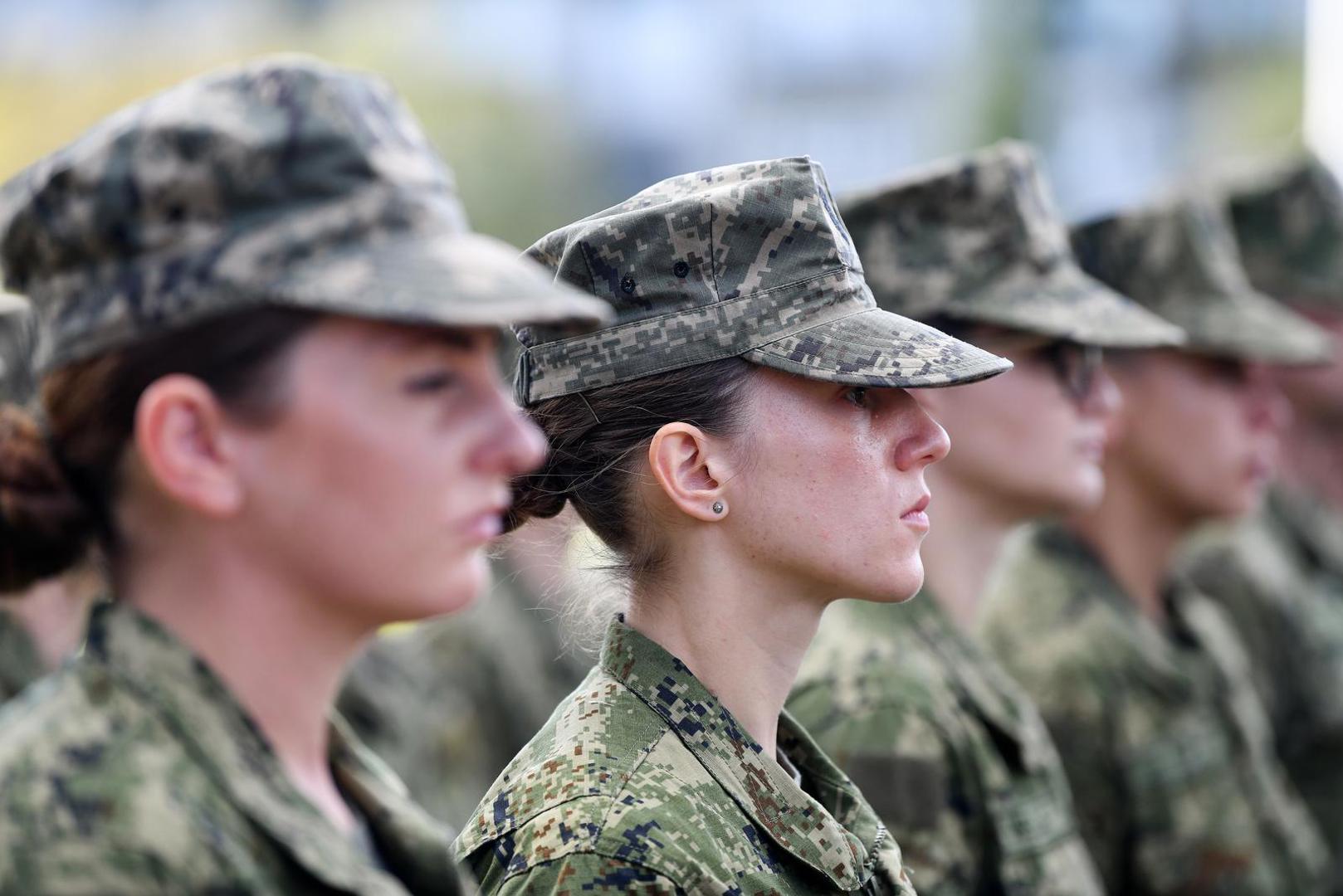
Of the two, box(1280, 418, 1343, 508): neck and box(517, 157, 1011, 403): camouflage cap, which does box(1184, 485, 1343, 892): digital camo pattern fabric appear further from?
box(517, 157, 1011, 403): camouflage cap

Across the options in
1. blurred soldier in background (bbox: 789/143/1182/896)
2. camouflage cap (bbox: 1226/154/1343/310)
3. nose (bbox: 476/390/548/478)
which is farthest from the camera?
camouflage cap (bbox: 1226/154/1343/310)

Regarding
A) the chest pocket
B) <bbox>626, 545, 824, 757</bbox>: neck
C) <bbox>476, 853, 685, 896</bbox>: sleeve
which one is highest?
<bbox>626, 545, 824, 757</bbox>: neck

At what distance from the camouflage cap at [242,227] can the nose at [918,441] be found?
0.78 metres

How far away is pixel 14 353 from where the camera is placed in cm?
322

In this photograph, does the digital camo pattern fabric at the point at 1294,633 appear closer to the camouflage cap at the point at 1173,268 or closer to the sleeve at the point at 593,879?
the camouflage cap at the point at 1173,268

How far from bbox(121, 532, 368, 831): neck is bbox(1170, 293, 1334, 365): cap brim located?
12.6 feet

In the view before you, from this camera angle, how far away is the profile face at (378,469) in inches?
77.0

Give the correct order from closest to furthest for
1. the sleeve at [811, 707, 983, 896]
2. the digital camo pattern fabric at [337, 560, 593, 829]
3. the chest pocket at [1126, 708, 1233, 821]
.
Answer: the sleeve at [811, 707, 983, 896]
the chest pocket at [1126, 708, 1233, 821]
the digital camo pattern fabric at [337, 560, 593, 829]

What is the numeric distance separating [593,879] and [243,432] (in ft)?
2.66

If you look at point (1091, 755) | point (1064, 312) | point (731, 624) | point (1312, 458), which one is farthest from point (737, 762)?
point (1312, 458)

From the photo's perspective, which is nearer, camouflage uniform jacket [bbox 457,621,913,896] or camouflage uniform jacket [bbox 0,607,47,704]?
camouflage uniform jacket [bbox 457,621,913,896]

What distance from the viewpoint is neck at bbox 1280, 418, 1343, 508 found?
8.07 meters

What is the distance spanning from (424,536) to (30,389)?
646 millimetres

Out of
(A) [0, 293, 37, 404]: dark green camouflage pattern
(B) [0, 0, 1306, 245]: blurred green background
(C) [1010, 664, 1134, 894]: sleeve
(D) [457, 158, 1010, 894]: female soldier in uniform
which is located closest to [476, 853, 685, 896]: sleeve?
(D) [457, 158, 1010, 894]: female soldier in uniform
